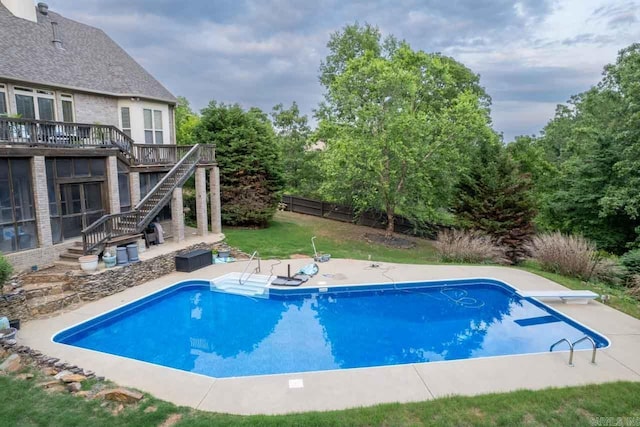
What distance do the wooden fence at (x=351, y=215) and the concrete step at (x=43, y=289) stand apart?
16967 mm

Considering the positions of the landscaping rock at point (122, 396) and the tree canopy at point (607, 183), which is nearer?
the landscaping rock at point (122, 396)

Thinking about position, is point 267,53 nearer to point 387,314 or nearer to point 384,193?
point 384,193

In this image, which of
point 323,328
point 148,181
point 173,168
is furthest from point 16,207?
point 323,328

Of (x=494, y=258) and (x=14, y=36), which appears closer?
(x=14, y=36)

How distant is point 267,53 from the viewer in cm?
2639

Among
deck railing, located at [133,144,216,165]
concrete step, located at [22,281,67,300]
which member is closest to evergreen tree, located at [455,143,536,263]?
deck railing, located at [133,144,216,165]

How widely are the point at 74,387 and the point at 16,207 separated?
769 cm

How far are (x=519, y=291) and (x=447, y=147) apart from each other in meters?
9.57

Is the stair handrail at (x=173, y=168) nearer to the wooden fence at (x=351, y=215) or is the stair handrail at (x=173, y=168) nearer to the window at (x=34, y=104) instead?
the window at (x=34, y=104)

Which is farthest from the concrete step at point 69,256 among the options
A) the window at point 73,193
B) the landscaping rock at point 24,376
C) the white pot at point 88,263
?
the landscaping rock at point 24,376

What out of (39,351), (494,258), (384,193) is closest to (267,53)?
(384,193)

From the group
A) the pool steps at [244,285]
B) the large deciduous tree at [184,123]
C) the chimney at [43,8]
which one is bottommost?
the pool steps at [244,285]

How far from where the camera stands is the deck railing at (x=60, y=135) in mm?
11039

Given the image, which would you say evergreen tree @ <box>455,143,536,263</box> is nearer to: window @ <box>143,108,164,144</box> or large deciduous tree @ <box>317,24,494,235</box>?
large deciduous tree @ <box>317,24,494,235</box>
